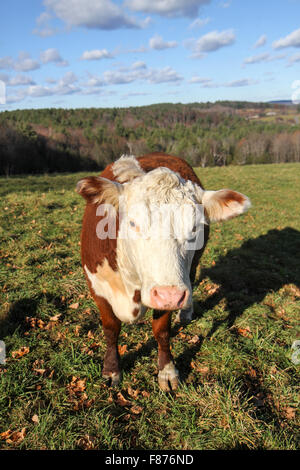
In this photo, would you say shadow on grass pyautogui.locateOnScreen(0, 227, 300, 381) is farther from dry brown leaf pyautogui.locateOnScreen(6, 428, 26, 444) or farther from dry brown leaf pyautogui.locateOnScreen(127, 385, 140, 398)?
dry brown leaf pyautogui.locateOnScreen(6, 428, 26, 444)

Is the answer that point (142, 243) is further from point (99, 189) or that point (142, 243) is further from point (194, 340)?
point (194, 340)

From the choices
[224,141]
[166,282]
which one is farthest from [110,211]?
[224,141]

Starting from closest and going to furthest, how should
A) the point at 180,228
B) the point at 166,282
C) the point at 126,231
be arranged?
1. the point at 166,282
2. the point at 180,228
3. the point at 126,231

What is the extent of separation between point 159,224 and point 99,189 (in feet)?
2.35

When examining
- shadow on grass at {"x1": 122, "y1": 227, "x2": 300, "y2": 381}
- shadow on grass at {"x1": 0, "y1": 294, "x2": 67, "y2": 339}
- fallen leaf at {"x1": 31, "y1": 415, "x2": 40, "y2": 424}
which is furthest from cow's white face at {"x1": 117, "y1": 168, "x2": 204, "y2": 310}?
shadow on grass at {"x1": 0, "y1": 294, "x2": 67, "y2": 339}

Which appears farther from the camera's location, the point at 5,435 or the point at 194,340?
the point at 194,340

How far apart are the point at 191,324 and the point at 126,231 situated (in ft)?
8.34

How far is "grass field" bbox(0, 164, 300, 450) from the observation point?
2.83 meters

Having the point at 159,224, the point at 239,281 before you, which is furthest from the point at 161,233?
the point at 239,281

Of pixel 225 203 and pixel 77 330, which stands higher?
pixel 225 203

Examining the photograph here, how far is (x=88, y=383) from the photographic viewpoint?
3.44 metres

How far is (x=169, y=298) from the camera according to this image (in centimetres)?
234
